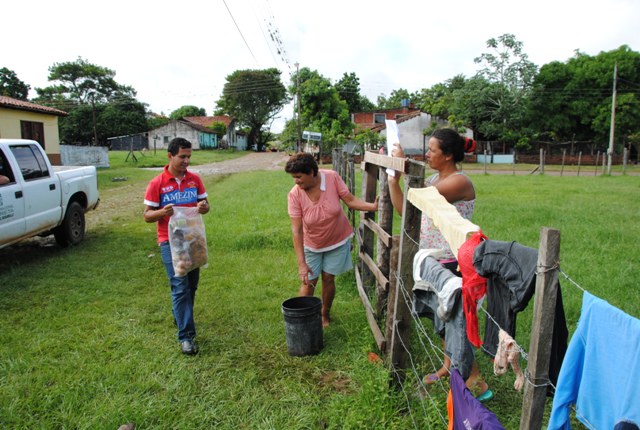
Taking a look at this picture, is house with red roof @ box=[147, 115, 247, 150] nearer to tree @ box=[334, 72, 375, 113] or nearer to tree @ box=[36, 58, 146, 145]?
tree @ box=[36, 58, 146, 145]

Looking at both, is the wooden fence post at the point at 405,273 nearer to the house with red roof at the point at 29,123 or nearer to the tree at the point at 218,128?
the house with red roof at the point at 29,123

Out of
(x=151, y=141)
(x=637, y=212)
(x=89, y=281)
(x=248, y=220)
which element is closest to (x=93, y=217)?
(x=248, y=220)

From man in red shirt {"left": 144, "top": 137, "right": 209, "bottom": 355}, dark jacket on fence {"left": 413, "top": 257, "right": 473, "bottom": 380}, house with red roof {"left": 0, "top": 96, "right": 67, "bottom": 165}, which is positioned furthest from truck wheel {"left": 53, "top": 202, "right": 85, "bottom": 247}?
house with red roof {"left": 0, "top": 96, "right": 67, "bottom": 165}

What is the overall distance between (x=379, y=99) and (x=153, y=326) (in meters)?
68.5

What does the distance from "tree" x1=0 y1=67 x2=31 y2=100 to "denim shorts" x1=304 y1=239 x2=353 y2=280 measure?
55.3 m

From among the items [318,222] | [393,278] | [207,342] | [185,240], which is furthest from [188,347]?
[393,278]

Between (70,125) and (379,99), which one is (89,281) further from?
(379,99)

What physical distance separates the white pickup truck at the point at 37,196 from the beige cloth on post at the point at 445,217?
Answer: 233 inches

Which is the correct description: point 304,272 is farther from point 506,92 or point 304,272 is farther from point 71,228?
point 506,92

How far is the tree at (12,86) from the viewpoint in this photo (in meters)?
48.2

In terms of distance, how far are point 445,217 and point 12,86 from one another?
2323 inches

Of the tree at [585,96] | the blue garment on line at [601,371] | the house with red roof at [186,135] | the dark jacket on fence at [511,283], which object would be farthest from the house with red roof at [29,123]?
the tree at [585,96]

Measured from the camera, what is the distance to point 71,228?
26.3ft

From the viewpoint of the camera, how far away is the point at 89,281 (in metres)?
6.12
